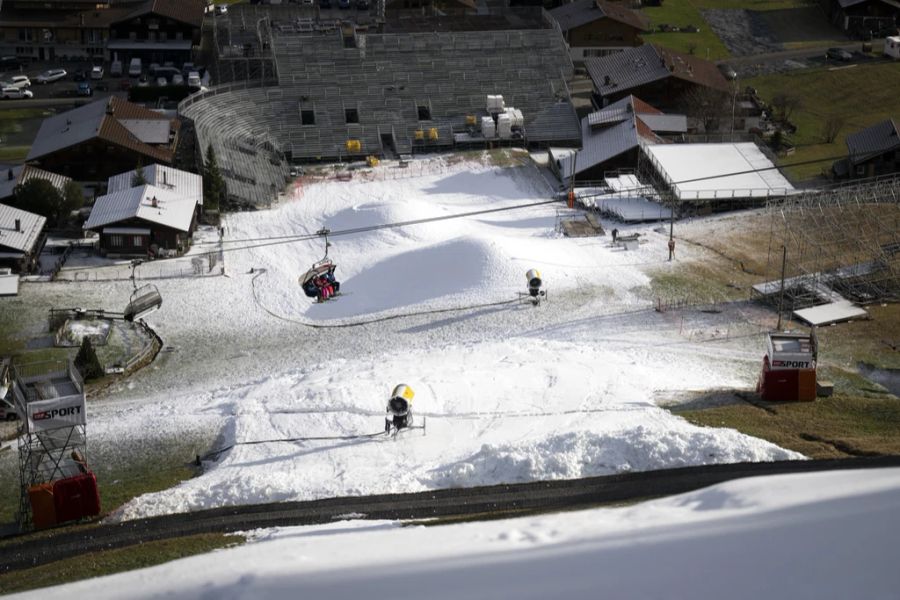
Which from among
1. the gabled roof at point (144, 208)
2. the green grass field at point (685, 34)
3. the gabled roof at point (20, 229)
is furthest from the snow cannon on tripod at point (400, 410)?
the green grass field at point (685, 34)

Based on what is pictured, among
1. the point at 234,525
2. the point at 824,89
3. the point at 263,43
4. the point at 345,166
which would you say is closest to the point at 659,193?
the point at 345,166

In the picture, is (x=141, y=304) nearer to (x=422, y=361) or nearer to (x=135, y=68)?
(x=422, y=361)

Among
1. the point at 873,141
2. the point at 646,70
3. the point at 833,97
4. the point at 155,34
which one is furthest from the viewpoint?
the point at 155,34

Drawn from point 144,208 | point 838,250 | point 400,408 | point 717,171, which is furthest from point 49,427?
point 717,171

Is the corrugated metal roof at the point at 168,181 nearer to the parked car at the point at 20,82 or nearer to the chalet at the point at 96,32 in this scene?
the parked car at the point at 20,82

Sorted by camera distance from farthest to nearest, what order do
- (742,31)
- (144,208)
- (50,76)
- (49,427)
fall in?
(742,31), (50,76), (144,208), (49,427)

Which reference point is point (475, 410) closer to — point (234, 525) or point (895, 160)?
point (234, 525)
